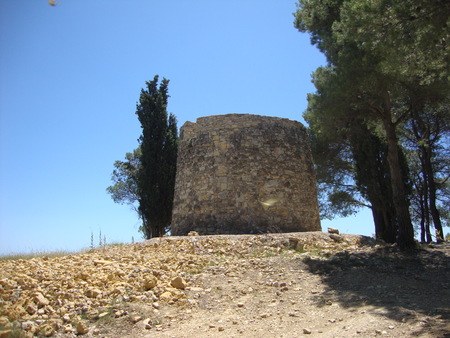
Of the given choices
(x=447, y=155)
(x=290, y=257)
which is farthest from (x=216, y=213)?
(x=447, y=155)

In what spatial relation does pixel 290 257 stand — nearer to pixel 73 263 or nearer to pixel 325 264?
pixel 325 264

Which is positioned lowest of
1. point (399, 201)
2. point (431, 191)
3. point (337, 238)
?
point (337, 238)

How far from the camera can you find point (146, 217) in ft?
51.4

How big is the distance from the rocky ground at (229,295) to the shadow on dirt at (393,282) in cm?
2

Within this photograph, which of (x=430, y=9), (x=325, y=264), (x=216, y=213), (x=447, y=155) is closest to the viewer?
(x=430, y=9)

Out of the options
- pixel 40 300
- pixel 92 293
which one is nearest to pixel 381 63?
pixel 92 293

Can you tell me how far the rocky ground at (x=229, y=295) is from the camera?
4.32 metres

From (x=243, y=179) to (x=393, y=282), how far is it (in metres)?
5.28

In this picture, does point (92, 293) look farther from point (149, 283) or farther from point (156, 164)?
point (156, 164)

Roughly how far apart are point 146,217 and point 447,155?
12.2 metres

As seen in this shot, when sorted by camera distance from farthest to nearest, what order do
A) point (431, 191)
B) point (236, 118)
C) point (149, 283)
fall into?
point (431, 191), point (236, 118), point (149, 283)

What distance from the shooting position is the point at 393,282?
5941 millimetres

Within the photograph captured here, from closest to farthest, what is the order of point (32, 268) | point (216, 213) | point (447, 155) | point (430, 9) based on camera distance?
point (32, 268), point (430, 9), point (216, 213), point (447, 155)

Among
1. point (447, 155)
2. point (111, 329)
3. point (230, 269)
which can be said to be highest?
point (447, 155)
